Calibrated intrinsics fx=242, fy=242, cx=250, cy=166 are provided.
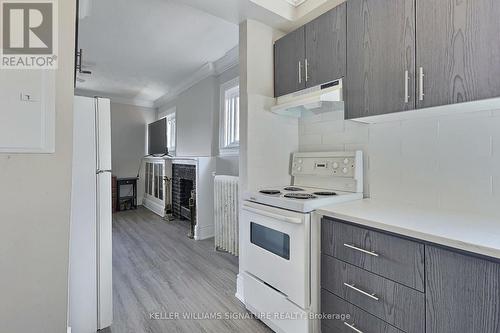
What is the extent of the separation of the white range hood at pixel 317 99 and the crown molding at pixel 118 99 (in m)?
5.15

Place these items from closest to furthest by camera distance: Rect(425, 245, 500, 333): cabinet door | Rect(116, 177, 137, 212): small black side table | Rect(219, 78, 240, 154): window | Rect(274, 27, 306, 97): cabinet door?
Rect(425, 245, 500, 333): cabinet door, Rect(274, 27, 306, 97): cabinet door, Rect(219, 78, 240, 154): window, Rect(116, 177, 137, 212): small black side table

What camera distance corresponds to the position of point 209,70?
12.4 feet

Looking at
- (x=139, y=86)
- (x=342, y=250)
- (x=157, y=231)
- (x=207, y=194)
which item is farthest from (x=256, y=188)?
(x=139, y=86)

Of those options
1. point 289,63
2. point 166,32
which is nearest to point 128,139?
point 166,32

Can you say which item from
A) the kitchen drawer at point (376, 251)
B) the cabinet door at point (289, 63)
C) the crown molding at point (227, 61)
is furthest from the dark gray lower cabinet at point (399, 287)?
the crown molding at point (227, 61)

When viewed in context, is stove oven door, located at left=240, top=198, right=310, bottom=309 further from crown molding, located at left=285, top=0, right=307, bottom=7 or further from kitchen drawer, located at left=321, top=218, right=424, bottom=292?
crown molding, located at left=285, top=0, right=307, bottom=7

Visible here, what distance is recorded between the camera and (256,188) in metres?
1.98

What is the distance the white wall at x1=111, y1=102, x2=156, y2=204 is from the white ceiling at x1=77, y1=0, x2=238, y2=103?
134cm

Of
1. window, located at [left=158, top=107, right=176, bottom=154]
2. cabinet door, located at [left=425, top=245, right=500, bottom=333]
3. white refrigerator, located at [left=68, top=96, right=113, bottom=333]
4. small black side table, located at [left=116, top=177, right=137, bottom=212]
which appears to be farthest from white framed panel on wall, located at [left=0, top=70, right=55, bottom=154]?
small black side table, located at [left=116, top=177, right=137, bottom=212]

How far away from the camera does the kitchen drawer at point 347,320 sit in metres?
1.13

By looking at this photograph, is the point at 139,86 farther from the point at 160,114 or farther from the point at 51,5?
the point at 51,5

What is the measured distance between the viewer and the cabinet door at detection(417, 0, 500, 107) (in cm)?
102

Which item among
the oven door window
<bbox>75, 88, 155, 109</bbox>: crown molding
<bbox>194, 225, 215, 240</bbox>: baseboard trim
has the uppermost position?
<bbox>75, 88, 155, 109</bbox>: crown molding

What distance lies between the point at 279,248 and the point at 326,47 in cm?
141
